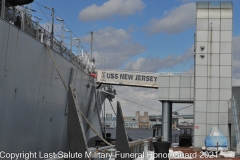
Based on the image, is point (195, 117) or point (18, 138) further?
point (195, 117)

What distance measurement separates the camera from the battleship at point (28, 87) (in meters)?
11.2

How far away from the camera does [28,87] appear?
12.7 metres

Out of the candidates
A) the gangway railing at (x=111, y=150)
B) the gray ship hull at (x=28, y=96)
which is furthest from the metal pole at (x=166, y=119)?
the gangway railing at (x=111, y=150)

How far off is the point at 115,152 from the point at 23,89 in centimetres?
414

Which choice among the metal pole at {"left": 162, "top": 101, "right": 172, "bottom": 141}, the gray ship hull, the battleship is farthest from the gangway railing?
the metal pole at {"left": 162, "top": 101, "right": 172, "bottom": 141}

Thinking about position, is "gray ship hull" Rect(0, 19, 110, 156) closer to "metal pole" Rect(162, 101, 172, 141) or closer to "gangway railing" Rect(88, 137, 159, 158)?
"gangway railing" Rect(88, 137, 159, 158)

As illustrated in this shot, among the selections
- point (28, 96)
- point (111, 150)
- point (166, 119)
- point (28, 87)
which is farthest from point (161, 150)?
point (166, 119)

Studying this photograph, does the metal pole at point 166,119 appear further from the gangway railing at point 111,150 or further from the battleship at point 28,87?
the gangway railing at point 111,150

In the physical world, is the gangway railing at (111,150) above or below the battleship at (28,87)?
below

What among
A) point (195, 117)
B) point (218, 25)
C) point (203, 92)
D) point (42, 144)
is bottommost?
point (42, 144)

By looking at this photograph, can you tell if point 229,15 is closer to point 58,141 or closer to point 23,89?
point 58,141

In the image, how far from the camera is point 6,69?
11172mm

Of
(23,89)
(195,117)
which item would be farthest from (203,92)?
(23,89)

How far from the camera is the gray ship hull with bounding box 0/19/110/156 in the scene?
11.1m
